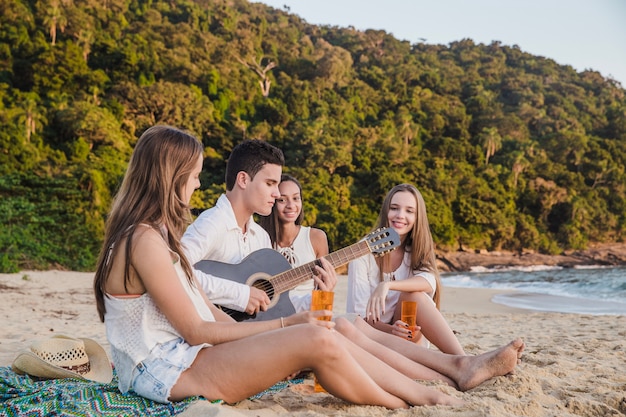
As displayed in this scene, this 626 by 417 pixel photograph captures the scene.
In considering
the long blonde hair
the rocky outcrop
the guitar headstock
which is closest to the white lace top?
the guitar headstock

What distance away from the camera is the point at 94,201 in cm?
2416

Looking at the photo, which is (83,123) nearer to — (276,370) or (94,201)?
(94,201)

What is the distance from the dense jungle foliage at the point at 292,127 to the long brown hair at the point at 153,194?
16.0 metres

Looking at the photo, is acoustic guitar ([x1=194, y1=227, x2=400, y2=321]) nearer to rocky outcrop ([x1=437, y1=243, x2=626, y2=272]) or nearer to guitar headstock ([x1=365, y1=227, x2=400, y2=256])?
guitar headstock ([x1=365, y1=227, x2=400, y2=256])

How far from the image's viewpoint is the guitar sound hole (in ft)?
11.9

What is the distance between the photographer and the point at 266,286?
3654 millimetres

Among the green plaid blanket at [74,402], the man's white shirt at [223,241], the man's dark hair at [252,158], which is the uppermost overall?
the man's dark hair at [252,158]

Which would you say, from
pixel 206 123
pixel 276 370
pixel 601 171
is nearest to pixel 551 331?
pixel 276 370

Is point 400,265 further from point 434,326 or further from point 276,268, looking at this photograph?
point 276,268

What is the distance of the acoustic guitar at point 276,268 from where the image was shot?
357cm

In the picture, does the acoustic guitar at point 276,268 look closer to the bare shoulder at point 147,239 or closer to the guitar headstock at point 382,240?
the guitar headstock at point 382,240

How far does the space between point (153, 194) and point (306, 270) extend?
1468 millimetres

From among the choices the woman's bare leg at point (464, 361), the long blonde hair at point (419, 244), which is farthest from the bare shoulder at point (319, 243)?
the woman's bare leg at point (464, 361)

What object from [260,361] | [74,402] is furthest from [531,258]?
[74,402]
